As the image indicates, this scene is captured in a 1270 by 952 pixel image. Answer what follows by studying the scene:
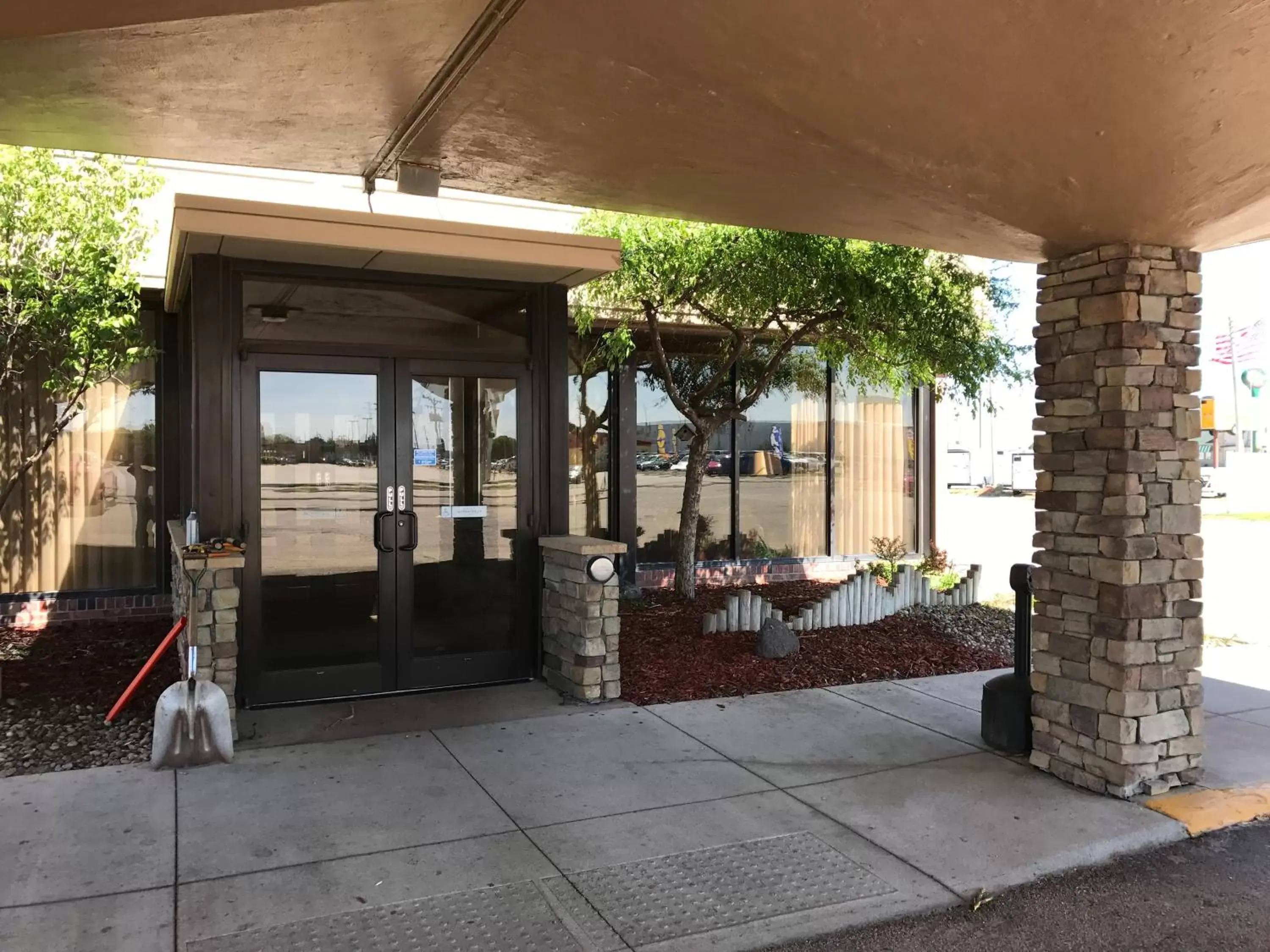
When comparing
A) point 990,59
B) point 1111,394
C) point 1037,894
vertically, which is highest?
point 990,59

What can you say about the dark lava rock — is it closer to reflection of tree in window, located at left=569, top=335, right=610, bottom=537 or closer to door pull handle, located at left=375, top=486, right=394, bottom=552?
door pull handle, located at left=375, top=486, right=394, bottom=552

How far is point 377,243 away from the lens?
19.2ft

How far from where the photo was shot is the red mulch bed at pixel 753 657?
7.30 meters

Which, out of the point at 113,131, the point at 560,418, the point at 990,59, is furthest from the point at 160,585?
the point at 990,59

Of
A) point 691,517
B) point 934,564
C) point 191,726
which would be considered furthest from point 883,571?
point 191,726

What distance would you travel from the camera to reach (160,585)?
9656mm

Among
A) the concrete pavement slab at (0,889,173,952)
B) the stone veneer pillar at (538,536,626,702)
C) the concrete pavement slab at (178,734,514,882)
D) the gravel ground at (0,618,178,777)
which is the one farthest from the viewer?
the stone veneer pillar at (538,536,626,702)

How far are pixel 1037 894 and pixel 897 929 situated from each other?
76 cm

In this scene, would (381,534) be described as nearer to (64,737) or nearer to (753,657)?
(64,737)

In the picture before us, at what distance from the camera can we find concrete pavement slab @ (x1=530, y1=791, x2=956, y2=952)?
371cm

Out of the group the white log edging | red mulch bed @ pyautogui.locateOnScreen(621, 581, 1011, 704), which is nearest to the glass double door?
red mulch bed @ pyautogui.locateOnScreen(621, 581, 1011, 704)

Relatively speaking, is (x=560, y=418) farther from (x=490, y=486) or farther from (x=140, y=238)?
(x=140, y=238)

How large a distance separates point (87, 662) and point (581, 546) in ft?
14.1

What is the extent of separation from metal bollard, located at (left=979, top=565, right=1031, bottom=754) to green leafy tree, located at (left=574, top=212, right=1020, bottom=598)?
2.98 meters
